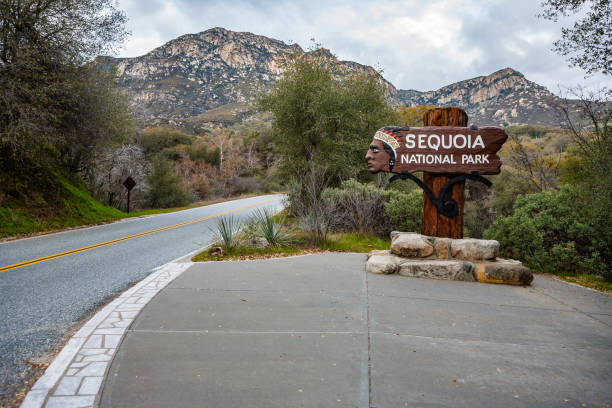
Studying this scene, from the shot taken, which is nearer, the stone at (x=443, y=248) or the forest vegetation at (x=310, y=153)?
the stone at (x=443, y=248)

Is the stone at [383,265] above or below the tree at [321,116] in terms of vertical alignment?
below

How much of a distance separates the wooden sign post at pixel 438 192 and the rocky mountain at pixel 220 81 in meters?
12.1

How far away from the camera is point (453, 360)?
3211 mm

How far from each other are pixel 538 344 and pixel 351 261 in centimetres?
402

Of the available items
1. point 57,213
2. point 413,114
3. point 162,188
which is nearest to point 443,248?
point 57,213

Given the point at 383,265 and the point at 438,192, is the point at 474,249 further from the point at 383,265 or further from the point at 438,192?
the point at 383,265

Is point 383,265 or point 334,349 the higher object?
point 383,265

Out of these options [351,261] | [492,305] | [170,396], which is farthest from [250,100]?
[170,396]

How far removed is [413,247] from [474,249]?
1.06 m

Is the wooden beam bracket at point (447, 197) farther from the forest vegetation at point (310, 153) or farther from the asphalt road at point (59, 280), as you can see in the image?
the asphalt road at point (59, 280)

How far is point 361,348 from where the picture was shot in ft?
11.2

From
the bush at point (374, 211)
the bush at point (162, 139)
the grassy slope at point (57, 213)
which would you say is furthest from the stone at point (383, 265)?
the bush at point (162, 139)

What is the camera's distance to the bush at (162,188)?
29250 mm

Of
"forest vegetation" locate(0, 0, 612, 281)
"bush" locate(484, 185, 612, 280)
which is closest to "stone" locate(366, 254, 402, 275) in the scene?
"forest vegetation" locate(0, 0, 612, 281)
